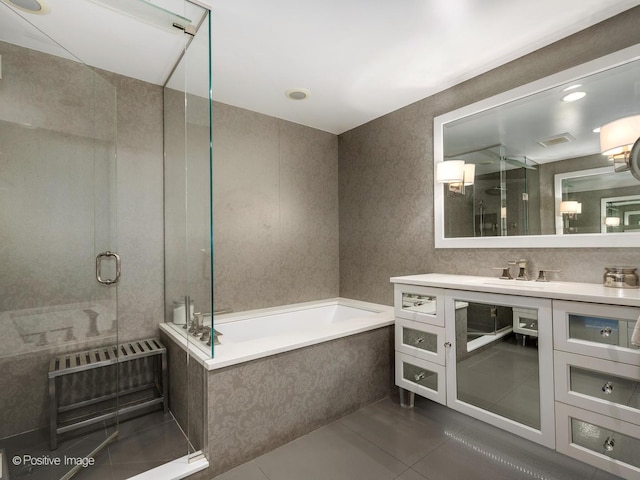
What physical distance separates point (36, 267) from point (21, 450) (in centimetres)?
95

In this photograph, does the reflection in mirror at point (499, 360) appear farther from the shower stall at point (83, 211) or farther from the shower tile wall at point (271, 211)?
the shower tile wall at point (271, 211)

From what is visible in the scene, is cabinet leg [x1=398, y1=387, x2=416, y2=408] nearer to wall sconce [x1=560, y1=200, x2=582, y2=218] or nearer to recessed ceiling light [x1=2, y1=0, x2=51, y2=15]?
wall sconce [x1=560, y1=200, x2=582, y2=218]

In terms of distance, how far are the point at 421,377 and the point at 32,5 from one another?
313 centimetres

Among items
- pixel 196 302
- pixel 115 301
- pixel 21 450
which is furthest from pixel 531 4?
pixel 21 450

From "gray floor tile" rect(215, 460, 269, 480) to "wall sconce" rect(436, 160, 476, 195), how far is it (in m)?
2.28

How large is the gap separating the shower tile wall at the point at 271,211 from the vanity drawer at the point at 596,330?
221 cm

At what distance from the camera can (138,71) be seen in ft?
7.35

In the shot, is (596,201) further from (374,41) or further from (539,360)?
(374,41)

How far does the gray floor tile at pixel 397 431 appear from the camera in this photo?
178cm

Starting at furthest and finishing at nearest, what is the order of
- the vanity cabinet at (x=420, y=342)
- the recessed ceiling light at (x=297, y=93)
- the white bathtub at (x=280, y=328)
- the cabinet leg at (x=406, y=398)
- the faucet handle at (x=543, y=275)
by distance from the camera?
1. the recessed ceiling light at (x=297, y=93)
2. the cabinet leg at (x=406, y=398)
3. the vanity cabinet at (x=420, y=342)
4. the faucet handle at (x=543, y=275)
5. the white bathtub at (x=280, y=328)

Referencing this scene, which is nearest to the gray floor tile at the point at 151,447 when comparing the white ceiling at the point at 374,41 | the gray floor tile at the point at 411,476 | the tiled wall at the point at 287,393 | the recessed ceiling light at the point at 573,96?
the tiled wall at the point at 287,393

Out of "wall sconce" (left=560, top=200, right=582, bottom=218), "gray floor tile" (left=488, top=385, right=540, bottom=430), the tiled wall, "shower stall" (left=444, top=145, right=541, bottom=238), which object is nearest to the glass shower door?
the tiled wall

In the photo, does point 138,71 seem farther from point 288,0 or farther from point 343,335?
point 343,335

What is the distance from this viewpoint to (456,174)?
7.73ft
